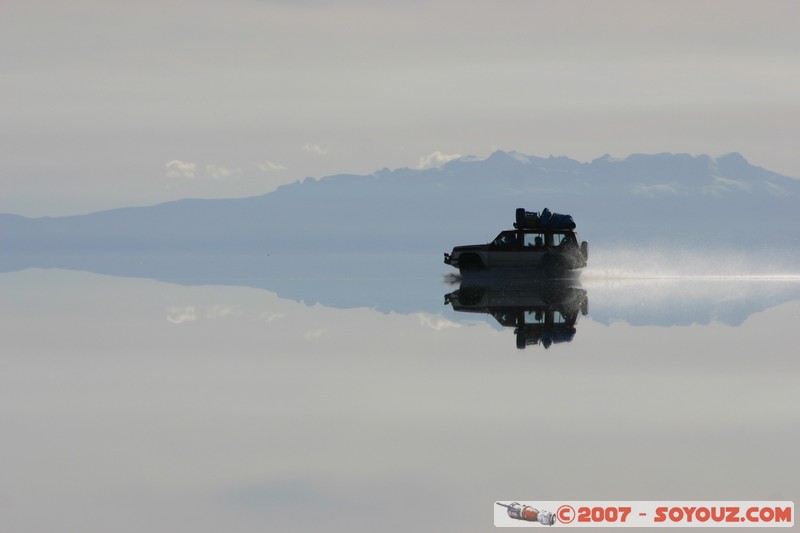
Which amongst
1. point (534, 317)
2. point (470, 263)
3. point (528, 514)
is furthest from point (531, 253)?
point (528, 514)

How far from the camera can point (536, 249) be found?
54.7 meters

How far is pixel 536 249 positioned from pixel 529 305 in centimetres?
1418

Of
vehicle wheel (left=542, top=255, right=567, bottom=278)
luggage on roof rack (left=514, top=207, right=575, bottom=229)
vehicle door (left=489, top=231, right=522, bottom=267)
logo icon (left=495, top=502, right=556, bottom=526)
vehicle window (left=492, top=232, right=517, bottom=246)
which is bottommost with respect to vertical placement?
logo icon (left=495, top=502, right=556, bottom=526)

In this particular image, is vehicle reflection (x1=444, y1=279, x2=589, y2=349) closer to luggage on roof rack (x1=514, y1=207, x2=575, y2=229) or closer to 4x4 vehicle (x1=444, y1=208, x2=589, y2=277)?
4x4 vehicle (x1=444, y1=208, x2=589, y2=277)

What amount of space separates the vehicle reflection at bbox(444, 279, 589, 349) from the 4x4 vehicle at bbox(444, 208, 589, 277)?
68 cm

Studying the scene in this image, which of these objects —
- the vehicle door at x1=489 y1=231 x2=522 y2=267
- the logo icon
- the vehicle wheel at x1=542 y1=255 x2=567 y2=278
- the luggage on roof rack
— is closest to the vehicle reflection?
the vehicle wheel at x1=542 y1=255 x2=567 y2=278

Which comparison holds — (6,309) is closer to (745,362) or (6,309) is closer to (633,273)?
(745,362)

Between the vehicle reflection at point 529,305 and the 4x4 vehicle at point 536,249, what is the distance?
0.68 meters

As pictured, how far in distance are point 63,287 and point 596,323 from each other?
3022 cm

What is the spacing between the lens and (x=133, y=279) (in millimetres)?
68312

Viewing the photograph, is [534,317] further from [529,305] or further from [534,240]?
[534,240]

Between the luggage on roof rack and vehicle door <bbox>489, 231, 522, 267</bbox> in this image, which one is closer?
the luggage on roof rack

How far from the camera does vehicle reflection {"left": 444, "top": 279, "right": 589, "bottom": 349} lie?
31.4 meters

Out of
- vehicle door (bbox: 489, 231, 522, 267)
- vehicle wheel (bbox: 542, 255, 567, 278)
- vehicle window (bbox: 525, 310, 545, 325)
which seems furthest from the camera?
vehicle door (bbox: 489, 231, 522, 267)
